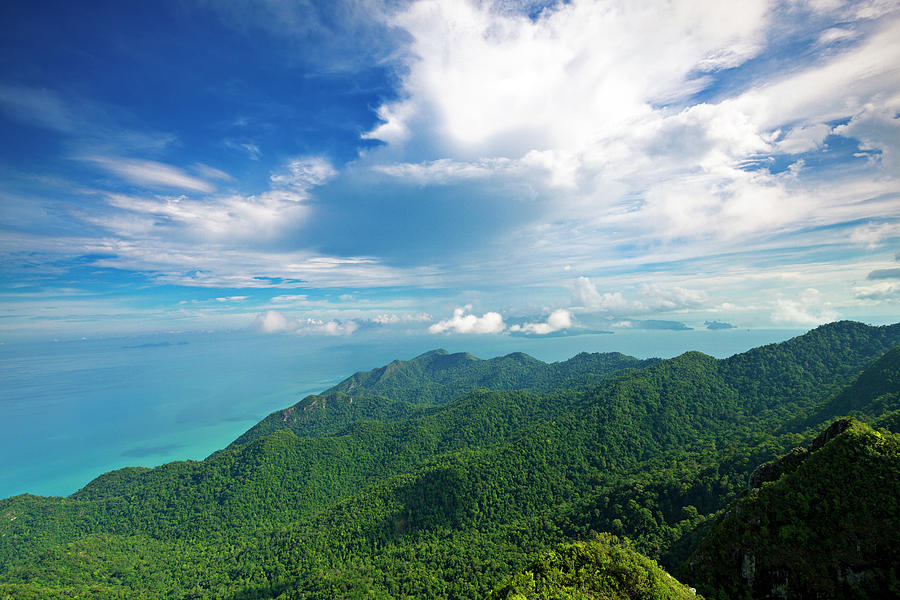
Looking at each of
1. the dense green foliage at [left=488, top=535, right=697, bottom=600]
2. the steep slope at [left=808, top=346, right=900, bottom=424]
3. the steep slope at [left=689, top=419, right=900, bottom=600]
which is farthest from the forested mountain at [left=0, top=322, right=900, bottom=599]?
the dense green foliage at [left=488, top=535, right=697, bottom=600]

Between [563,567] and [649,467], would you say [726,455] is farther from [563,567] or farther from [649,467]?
[563,567]

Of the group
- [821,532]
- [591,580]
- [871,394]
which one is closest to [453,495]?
[591,580]

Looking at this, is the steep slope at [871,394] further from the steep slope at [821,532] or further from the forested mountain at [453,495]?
the steep slope at [821,532]

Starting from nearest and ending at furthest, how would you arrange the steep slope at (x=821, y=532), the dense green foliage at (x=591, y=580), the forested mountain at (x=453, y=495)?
1. the steep slope at (x=821, y=532)
2. the dense green foliage at (x=591, y=580)
3. the forested mountain at (x=453, y=495)

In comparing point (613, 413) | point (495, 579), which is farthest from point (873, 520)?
point (613, 413)

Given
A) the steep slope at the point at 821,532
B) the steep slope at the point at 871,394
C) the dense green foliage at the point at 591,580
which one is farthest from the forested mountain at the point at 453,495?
the dense green foliage at the point at 591,580

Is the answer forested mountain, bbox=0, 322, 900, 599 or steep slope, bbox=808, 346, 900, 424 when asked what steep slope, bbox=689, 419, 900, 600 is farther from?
steep slope, bbox=808, 346, 900, 424

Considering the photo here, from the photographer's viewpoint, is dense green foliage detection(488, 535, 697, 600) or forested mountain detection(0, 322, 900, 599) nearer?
dense green foliage detection(488, 535, 697, 600)
